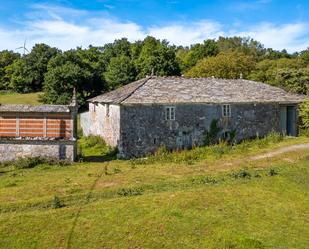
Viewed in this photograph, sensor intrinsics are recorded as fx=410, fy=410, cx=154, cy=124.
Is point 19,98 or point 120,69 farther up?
point 120,69

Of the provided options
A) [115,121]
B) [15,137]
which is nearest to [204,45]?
[115,121]

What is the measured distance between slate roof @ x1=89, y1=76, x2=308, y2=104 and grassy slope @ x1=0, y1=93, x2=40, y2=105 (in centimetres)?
3139

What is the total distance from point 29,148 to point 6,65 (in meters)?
67.4

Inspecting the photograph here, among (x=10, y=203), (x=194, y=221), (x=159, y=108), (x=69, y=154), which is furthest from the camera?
(x=159, y=108)

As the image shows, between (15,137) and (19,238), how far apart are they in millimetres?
12077

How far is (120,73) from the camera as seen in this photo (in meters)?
63.5

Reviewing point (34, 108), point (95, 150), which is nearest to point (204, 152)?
point (95, 150)

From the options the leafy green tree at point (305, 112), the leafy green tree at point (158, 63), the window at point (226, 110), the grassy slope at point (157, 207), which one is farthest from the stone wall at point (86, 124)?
the leafy green tree at point (158, 63)

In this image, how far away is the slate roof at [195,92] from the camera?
2866cm

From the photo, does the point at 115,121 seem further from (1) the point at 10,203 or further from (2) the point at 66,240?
(2) the point at 66,240

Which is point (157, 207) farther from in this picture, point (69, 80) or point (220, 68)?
point (220, 68)

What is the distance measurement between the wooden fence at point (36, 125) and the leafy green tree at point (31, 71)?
47497mm

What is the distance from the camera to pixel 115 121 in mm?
28719

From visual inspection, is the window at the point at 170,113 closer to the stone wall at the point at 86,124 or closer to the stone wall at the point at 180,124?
the stone wall at the point at 180,124
